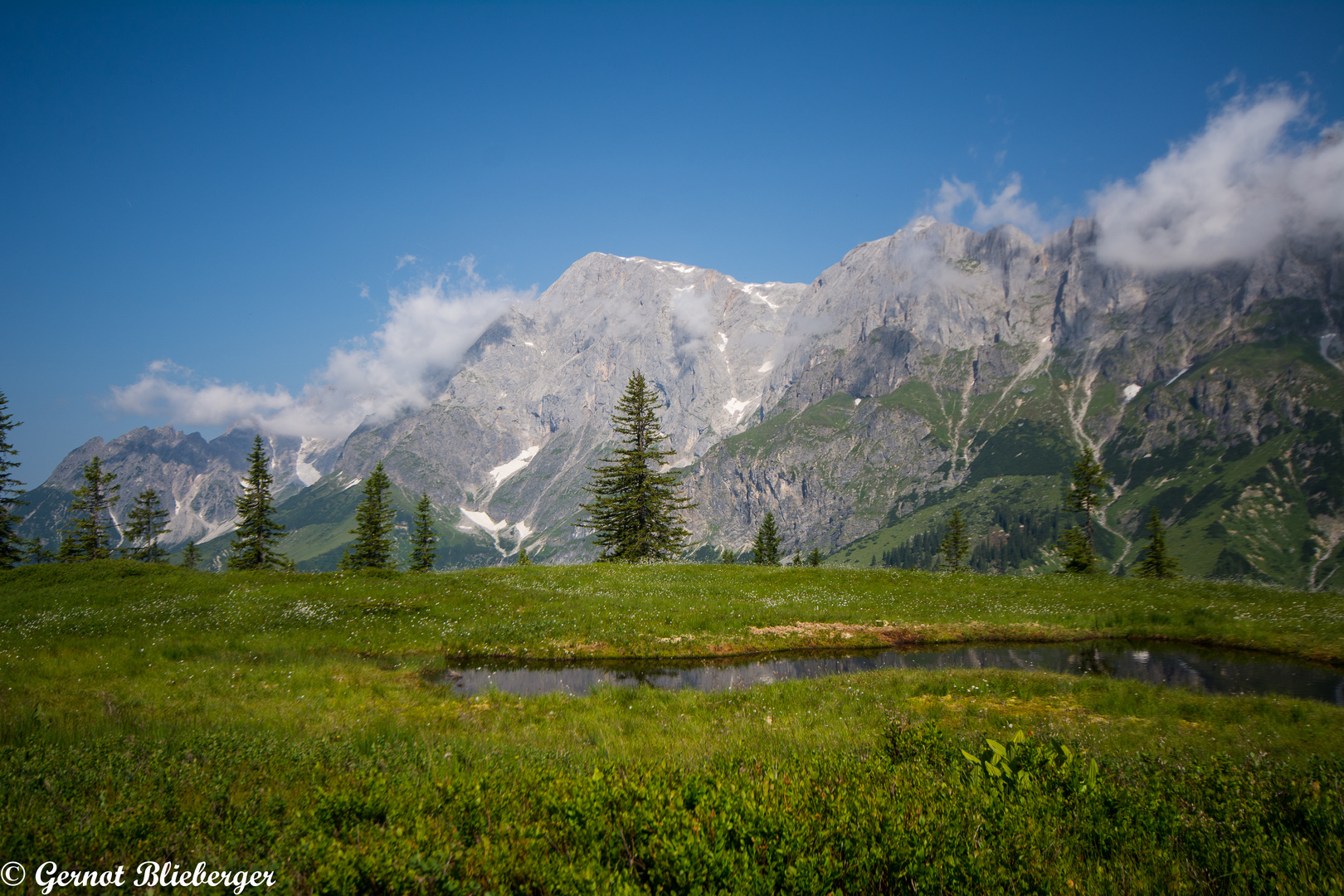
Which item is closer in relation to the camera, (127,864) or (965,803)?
(127,864)

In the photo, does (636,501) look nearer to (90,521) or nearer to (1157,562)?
(1157,562)

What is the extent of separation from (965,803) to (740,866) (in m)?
2.65

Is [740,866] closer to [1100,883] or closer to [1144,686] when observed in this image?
[1100,883]

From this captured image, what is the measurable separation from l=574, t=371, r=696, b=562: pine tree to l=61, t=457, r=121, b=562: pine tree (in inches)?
2078

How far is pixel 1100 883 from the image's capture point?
15.2 ft

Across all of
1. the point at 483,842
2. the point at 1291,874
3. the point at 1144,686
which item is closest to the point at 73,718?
the point at 483,842

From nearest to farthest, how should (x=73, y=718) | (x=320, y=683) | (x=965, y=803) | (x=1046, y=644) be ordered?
(x=965, y=803)
(x=73, y=718)
(x=320, y=683)
(x=1046, y=644)

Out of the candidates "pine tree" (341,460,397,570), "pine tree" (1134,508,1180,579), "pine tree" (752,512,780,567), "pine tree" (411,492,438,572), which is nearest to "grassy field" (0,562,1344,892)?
"pine tree" (341,460,397,570)

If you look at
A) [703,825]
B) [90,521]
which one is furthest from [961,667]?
[90,521]

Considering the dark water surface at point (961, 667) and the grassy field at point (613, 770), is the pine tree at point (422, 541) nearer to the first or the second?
the grassy field at point (613, 770)

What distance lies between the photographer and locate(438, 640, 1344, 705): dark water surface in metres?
17.5

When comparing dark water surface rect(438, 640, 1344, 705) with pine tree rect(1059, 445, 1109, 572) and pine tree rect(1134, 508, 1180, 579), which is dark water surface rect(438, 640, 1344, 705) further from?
pine tree rect(1134, 508, 1180, 579)

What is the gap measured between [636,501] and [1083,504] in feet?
167

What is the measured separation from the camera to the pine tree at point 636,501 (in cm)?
5197
